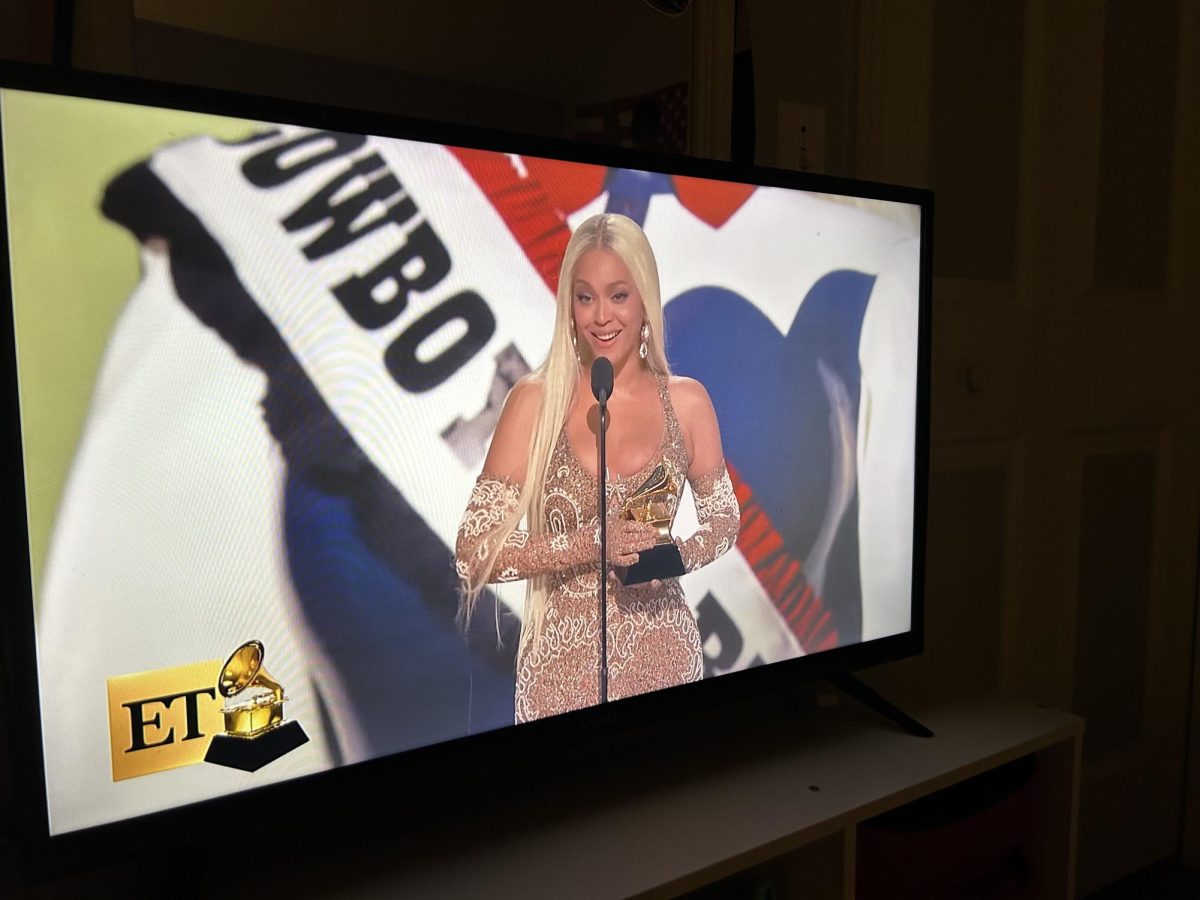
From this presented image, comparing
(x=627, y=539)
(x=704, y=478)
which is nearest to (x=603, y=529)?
(x=627, y=539)

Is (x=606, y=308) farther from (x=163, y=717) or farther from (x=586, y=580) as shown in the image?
(x=163, y=717)

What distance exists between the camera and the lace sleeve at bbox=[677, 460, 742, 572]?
3.93 ft

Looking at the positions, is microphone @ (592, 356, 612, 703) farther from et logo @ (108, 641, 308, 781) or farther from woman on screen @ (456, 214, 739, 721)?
et logo @ (108, 641, 308, 781)

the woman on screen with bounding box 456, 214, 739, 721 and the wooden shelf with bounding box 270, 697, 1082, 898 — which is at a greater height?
the woman on screen with bounding box 456, 214, 739, 721

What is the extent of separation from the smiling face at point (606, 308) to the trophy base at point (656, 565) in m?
0.24

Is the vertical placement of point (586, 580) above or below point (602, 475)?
below

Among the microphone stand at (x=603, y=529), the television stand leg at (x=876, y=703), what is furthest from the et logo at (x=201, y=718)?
the television stand leg at (x=876, y=703)

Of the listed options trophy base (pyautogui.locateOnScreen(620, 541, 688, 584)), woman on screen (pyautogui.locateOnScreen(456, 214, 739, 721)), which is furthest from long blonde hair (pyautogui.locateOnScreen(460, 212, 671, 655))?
trophy base (pyautogui.locateOnScreen(620, 541, 688, 584))

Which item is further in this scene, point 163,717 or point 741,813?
point 741,813

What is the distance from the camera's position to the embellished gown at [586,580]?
1051 millimetres

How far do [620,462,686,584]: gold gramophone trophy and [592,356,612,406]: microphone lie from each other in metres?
0.12

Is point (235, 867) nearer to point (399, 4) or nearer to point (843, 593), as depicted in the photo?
point (843, 593)

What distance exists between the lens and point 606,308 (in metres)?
1.11

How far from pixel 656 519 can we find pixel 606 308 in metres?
0.27
